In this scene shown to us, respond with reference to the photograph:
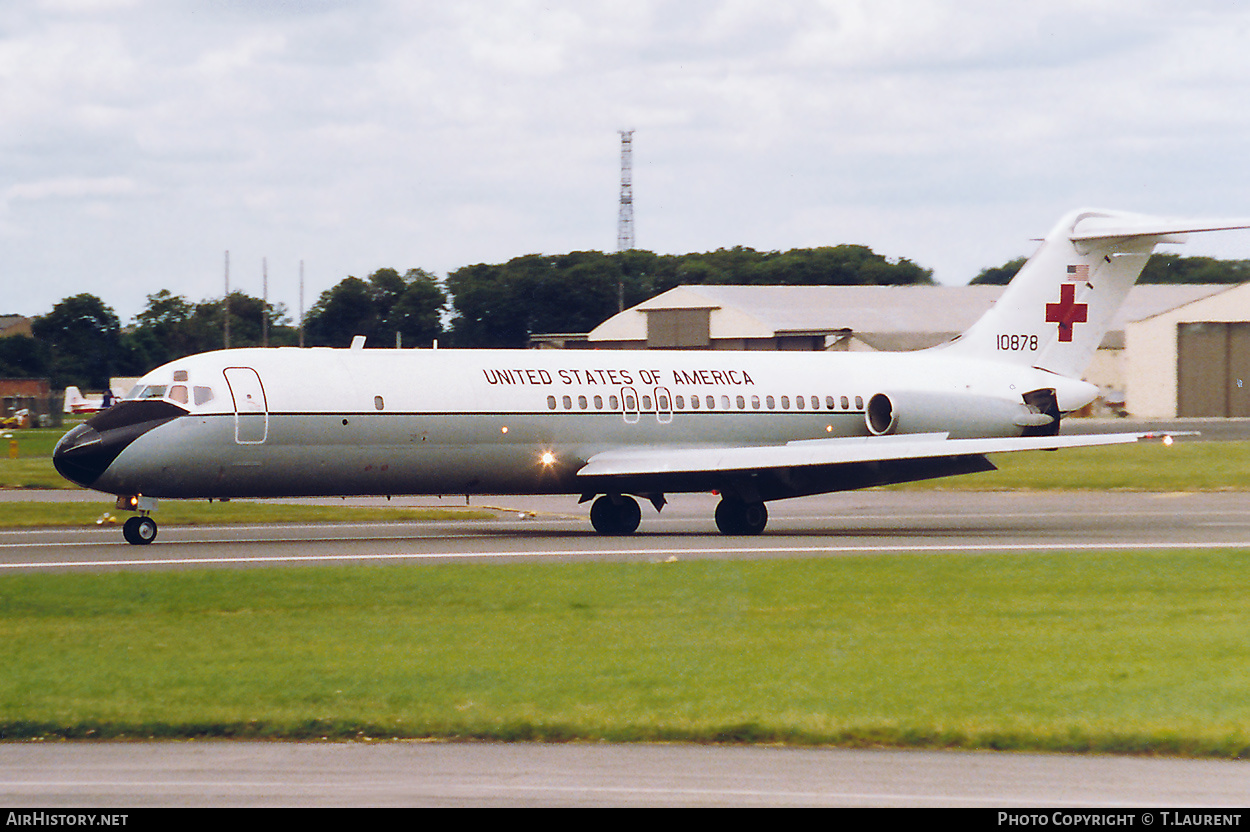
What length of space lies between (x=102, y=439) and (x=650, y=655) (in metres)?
13.4

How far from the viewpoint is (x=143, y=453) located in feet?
79.3

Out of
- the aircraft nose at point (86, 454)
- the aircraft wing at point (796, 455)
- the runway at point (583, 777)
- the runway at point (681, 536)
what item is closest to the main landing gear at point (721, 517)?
the runway at point (681, 536)

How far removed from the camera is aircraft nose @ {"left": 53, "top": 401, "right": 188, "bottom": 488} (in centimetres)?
2380

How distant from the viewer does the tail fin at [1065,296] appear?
3212 cm

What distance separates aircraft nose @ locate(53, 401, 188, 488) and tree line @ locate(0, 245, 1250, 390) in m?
24.9

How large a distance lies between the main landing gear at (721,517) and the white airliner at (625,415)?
0.04 m

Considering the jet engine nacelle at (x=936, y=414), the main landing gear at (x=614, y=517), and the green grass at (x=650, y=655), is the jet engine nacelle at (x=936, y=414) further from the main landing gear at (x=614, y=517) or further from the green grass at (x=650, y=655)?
the green grass at (x=650, y=655)

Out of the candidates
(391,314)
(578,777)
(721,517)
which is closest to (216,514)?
(721,517)

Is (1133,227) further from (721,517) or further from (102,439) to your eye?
(102,439)

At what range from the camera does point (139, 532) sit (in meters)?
25.1

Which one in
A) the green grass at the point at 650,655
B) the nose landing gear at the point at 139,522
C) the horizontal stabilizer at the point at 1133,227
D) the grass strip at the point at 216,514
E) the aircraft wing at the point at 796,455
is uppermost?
the horizontal stabilizer at the point at 1133,227

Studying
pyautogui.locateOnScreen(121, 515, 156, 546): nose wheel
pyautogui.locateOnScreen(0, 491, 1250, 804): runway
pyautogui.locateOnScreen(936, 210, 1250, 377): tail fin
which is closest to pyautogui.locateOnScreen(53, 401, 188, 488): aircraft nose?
pyautogui.locateOnScreen(121, 515, 156, 546): nose wheel
